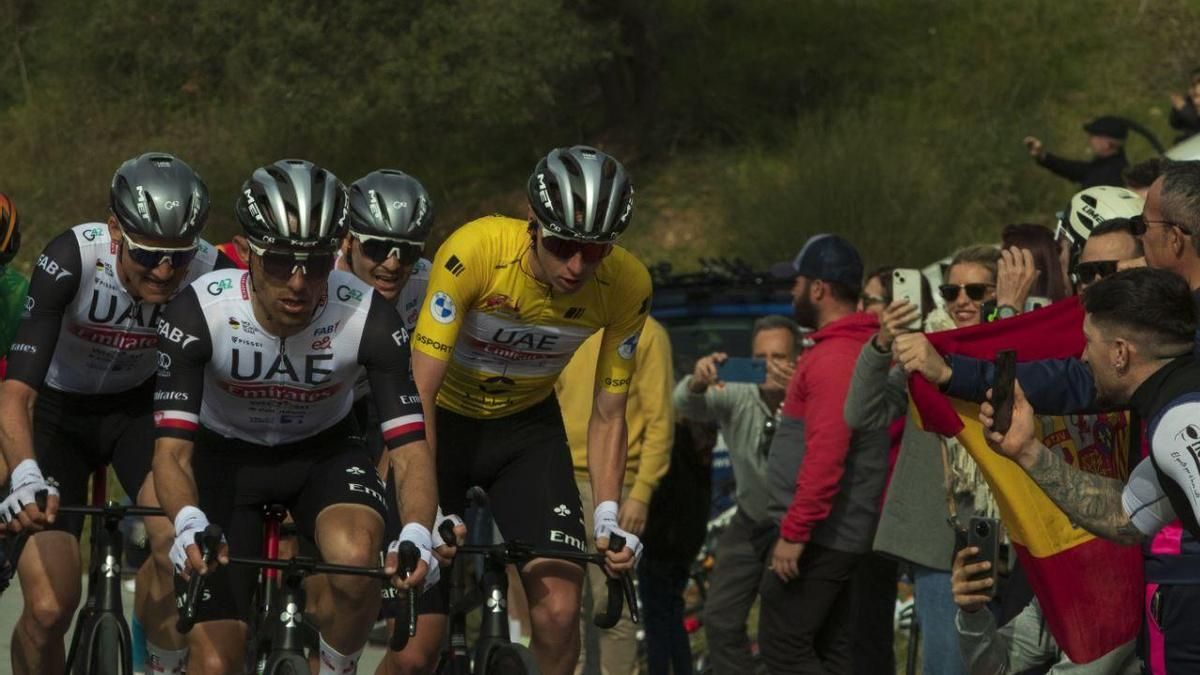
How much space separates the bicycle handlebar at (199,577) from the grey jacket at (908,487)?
295 cm

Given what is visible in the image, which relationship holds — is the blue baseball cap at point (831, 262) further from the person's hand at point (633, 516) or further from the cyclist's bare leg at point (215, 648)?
the cyclist's bare leg at point (215, 648)

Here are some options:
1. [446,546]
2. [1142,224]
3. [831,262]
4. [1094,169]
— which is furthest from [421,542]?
[1094,169]

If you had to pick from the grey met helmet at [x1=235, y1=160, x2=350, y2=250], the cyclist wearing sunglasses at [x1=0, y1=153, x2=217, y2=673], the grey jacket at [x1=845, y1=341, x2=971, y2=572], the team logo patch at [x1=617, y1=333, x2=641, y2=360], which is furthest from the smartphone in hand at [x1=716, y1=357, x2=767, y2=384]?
the grey met helmet at [x1=235, y1=160, x2=350, y2=250]

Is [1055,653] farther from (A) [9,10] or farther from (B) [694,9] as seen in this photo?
(A) [9,10]

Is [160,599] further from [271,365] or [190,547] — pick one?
[190,547]

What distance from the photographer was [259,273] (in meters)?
7.08

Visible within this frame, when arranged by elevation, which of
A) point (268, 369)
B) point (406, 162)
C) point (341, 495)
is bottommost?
point (406, 162)

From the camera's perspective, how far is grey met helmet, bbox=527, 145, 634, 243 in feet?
24.2

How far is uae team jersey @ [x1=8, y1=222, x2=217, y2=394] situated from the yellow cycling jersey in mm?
1234

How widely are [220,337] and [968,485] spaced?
3.08 meters

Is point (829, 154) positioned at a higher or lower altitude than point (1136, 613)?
lower

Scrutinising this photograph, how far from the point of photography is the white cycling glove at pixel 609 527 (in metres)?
7.26

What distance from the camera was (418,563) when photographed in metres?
6.60

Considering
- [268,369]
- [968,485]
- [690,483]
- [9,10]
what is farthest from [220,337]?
[9,10]
